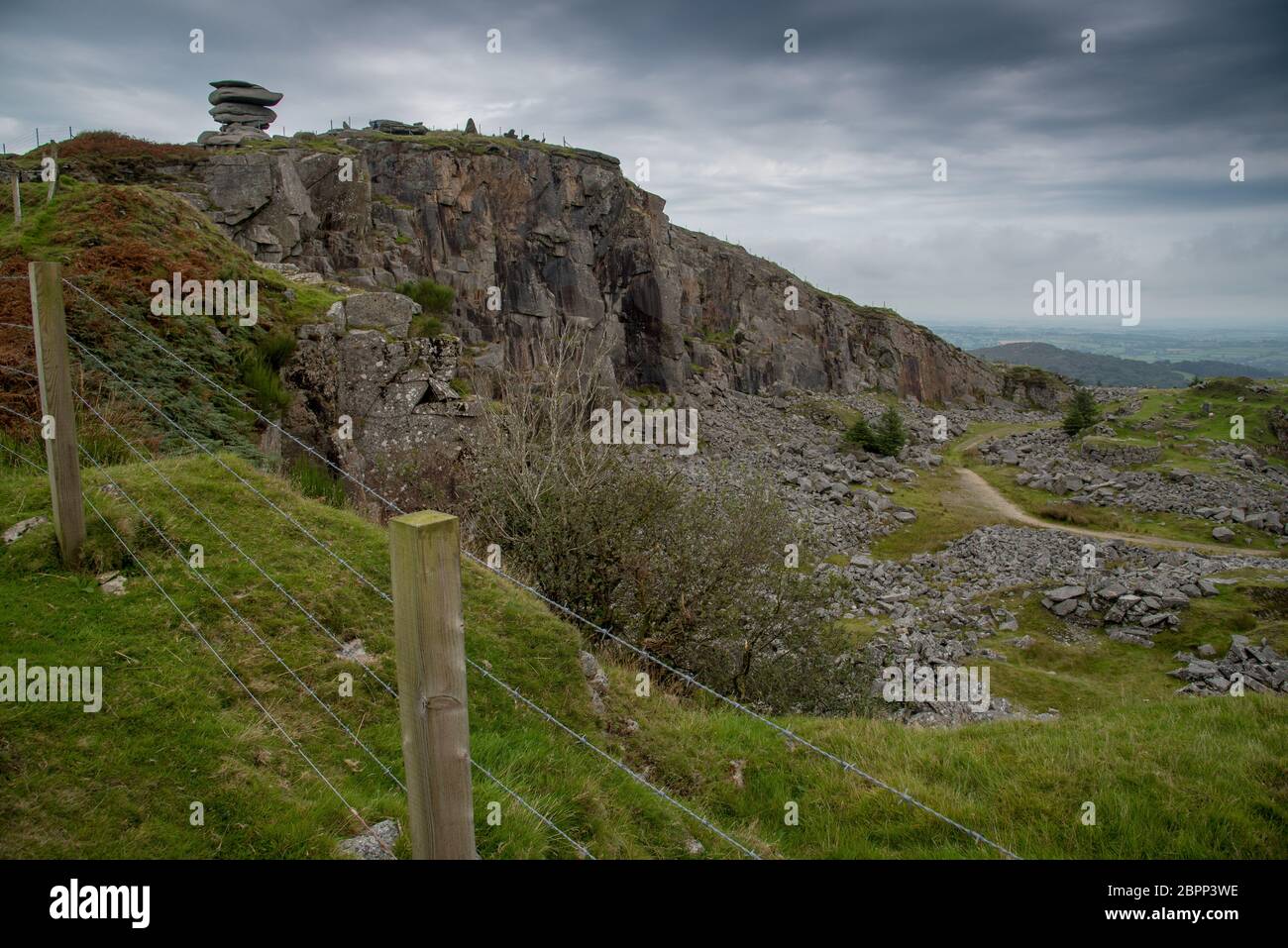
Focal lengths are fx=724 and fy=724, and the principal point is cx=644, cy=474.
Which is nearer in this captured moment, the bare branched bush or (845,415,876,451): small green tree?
the bare branched bush

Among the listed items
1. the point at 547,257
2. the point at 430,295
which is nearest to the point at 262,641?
the point at 430,295

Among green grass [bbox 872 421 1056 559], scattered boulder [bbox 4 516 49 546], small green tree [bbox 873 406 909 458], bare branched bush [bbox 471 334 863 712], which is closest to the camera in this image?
scattered boulder [bbox 4 516 49 546]

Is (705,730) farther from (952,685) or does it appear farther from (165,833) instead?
(952,685)

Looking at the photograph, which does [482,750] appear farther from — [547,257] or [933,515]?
[547,257]

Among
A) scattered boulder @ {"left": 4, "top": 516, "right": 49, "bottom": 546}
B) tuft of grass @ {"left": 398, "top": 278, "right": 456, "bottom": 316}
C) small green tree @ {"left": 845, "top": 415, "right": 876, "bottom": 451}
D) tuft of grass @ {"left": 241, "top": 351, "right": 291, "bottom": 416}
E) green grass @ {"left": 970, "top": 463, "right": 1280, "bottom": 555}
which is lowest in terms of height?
green grass @ {"left": 970, "top": 463, "right": 1280, "bottom": 555}

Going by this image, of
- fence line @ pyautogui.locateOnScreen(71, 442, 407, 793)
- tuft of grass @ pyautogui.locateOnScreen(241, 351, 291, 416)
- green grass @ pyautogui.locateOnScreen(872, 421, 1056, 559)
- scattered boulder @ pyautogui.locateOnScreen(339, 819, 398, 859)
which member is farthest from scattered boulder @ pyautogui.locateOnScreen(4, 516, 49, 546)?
green grass @ pyautogui.locateOnScreen(872, 421, 1056, 559)

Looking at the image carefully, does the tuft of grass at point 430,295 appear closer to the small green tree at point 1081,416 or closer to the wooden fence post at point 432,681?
the wooden fence post at point 432,681

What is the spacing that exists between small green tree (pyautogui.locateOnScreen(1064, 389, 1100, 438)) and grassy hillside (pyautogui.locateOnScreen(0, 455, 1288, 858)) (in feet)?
264

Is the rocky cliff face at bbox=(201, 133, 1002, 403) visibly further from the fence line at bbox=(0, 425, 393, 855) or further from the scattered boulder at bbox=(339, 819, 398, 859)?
the scattered boulder at bbox=(339, 819, 398, 859)

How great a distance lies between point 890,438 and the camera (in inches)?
2970

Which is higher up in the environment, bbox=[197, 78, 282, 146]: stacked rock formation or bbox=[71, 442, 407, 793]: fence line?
bbox=[197, 78, 282, 146]: stacked rock formation

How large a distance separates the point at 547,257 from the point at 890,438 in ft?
138

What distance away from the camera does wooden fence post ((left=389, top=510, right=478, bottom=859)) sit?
3.25 metres
